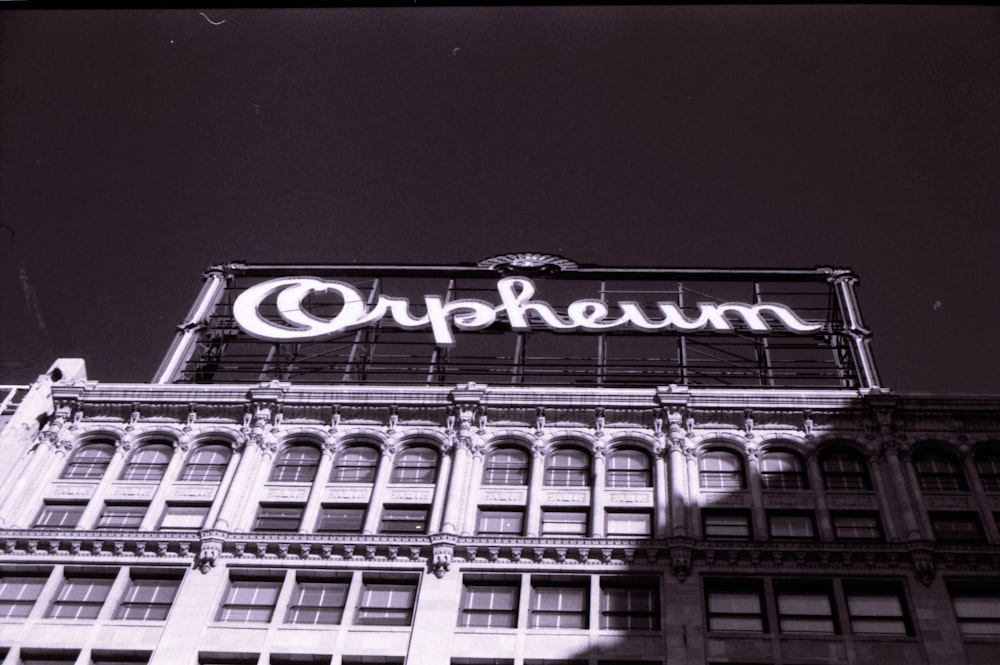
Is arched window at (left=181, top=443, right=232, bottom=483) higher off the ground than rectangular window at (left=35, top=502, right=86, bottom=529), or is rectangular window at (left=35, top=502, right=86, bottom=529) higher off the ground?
arched window at (left=181, top=443, right=232, bottom=483)

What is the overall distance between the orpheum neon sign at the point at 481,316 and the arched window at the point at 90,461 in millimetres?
8978

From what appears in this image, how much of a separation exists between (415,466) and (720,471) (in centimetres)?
1201

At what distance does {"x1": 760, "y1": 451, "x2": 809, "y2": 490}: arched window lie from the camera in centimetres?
4309

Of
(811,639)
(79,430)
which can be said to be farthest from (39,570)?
(811,639)

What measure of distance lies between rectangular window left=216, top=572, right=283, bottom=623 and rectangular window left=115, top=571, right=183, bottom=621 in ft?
6.30

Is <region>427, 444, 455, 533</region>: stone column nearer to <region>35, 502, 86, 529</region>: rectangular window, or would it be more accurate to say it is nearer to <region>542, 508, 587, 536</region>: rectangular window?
<region>542, 508, 587, 536</region>: rectangular window

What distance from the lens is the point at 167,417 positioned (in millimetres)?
47250

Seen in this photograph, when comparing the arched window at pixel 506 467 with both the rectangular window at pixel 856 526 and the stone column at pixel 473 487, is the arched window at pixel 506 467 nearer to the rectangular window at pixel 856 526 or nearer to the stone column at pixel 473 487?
the stone column at pixel 473 487

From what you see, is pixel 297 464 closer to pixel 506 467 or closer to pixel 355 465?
pixel 355 465

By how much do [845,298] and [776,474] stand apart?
1463cm

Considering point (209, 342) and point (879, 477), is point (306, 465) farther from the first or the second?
point (879, 477)

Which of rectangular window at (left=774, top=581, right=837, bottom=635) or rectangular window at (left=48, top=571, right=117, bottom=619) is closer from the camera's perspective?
rectangular window at (left=774, top=581, right=837, bottom=635)

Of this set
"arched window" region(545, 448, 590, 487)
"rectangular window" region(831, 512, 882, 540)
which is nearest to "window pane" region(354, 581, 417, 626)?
"arched window" region(545, 448, 590, 487)

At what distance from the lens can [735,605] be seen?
3753 cm
